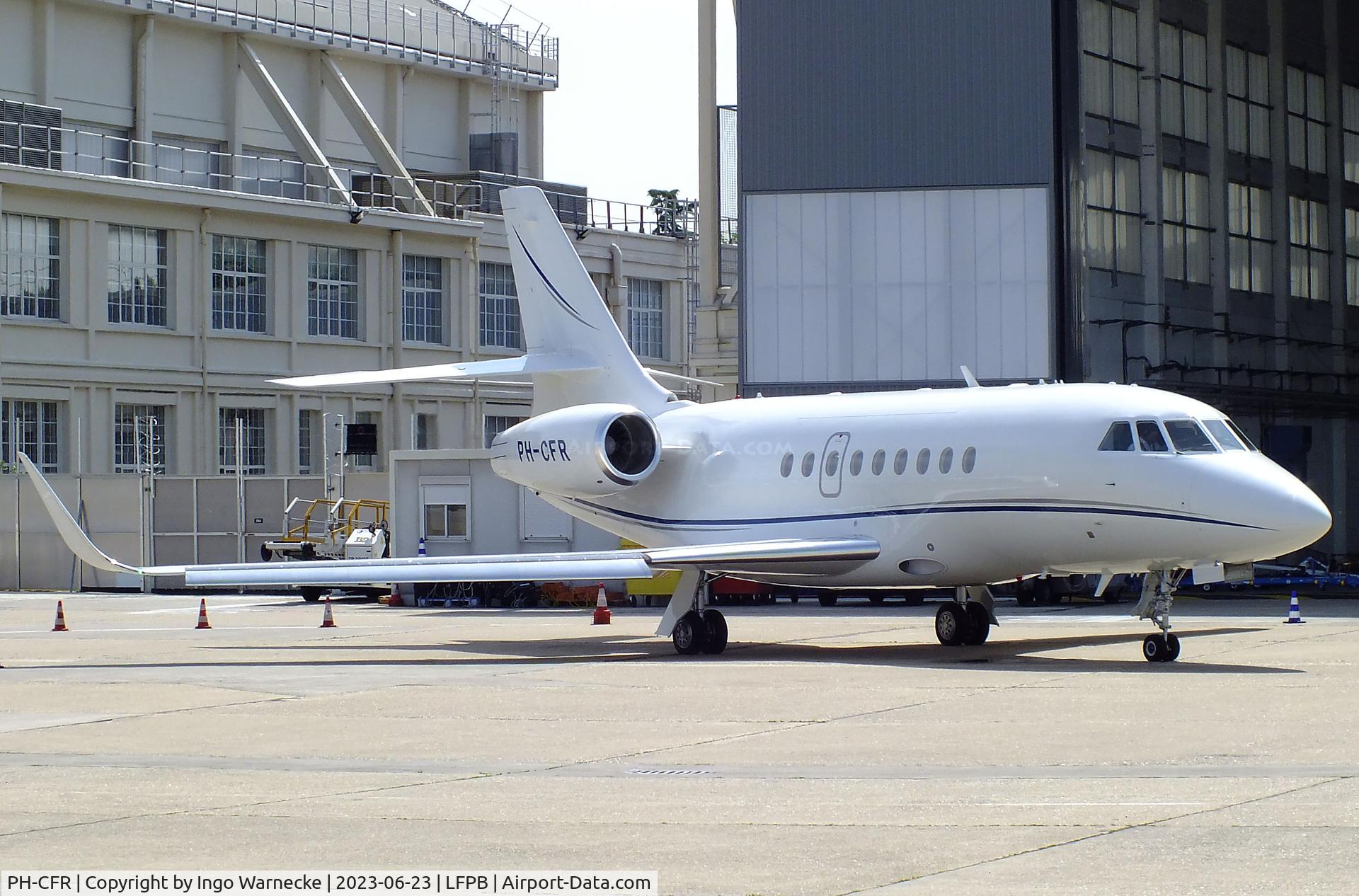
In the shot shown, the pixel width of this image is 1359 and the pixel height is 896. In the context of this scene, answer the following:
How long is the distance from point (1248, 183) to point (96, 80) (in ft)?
108

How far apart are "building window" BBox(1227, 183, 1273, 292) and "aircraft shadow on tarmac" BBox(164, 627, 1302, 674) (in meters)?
21.1

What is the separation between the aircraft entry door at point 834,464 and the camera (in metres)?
22.4

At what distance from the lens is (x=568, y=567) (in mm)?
21812

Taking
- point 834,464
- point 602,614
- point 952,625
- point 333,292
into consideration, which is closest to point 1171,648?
point 952,625

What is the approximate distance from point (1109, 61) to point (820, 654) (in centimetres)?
2131

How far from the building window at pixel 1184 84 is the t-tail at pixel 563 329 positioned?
1970cm

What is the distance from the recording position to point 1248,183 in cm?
4509

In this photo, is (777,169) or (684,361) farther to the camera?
(684,361)

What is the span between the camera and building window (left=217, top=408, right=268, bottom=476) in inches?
2120

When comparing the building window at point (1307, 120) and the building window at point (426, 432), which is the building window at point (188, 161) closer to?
the building window at point (426, 432)

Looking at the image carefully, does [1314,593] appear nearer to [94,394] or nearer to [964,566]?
[964,566]

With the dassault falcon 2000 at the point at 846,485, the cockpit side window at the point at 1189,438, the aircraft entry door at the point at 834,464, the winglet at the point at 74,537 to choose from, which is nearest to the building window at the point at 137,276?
the dassault falcon 2000 at the point at 846,485

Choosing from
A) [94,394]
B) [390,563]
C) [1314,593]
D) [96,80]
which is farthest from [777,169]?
[96,80]

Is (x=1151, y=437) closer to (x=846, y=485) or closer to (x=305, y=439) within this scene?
(x=846, y=485)
